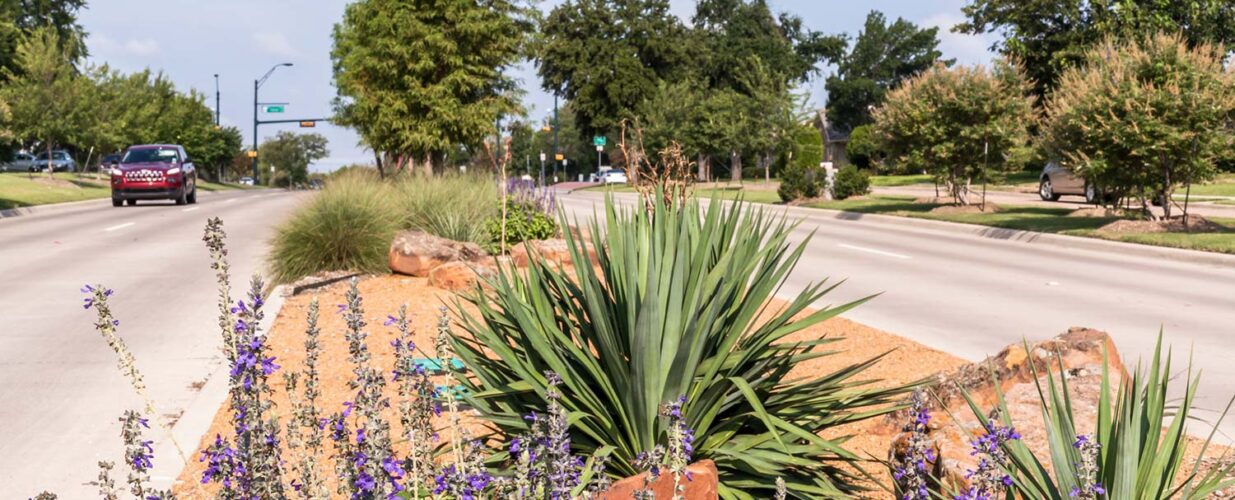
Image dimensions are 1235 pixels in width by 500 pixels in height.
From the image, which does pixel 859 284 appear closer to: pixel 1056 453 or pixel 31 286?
pixel 31 286

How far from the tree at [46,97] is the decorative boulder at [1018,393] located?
43.5m

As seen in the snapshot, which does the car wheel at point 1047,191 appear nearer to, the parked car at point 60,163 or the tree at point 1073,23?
the tree at point 1073,23

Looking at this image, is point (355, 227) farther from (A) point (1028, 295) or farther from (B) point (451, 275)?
(A) point (1028, 295)

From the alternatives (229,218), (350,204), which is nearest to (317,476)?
(350,204)

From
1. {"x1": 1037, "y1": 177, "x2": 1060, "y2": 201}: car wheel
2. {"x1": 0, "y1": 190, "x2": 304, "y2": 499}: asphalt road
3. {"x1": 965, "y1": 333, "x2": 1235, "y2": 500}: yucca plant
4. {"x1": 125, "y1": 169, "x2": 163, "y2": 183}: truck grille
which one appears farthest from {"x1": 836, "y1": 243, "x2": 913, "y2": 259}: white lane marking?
{"x1": 125, "y1": 169, "x2": 163, "y2": 183}: truck grille

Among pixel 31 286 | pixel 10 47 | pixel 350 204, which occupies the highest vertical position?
pixel 10 47

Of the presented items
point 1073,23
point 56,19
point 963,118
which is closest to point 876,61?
point 1073,23

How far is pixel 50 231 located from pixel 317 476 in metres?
21.1

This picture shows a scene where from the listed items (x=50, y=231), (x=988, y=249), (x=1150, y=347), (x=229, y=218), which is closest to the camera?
(x=1150, y=347)

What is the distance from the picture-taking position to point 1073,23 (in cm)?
5059

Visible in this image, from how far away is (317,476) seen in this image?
3031 millimetres

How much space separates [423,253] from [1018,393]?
873 centimetres

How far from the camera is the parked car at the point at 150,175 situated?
32.6m

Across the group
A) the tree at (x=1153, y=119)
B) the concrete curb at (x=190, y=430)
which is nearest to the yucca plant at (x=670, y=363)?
the concrete curb at (x=190, y=430)
